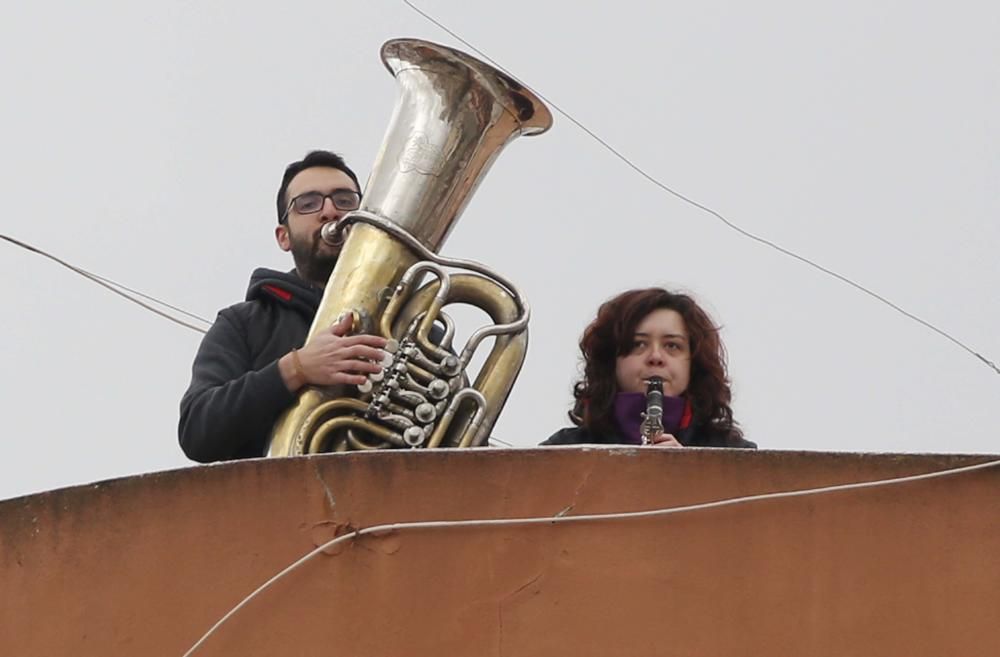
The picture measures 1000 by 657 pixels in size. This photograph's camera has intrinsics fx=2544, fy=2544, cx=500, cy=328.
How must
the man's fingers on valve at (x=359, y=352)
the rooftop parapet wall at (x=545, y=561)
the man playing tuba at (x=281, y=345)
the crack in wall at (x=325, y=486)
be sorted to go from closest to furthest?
the rooftop parapet wall at (x=545, y=561), the crack in wall at (x=325, y=486), the man playing tuba at (x=281, y=345), the man's fingers on valve at (x=359, y=352)

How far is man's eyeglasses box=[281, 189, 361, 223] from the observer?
8.20 meters

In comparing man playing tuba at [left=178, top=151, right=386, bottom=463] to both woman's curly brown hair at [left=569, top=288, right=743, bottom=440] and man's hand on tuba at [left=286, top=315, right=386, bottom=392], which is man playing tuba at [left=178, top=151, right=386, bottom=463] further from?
woman's curly brown hair at [left=569, top=288, right=743, bottom=440]

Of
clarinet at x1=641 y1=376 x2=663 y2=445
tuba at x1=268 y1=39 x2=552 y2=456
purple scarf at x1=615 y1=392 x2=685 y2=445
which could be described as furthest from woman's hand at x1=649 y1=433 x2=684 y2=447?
tuba at x1=268 y1=39 x2=552 y2=456

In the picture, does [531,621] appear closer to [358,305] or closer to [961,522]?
[961,522]

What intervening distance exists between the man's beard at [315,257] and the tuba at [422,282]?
4cm

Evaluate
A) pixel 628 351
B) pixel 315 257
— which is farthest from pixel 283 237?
pixel 628 351

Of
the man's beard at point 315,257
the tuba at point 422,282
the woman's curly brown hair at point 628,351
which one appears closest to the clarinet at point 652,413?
the woman's curly brown hair at point 628,351

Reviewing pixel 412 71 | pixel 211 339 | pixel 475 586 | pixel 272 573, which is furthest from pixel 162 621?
pixel 412 71

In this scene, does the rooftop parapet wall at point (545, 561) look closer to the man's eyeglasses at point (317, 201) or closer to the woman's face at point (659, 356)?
the woman's face at point (659, 356)

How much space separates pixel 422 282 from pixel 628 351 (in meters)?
0.84

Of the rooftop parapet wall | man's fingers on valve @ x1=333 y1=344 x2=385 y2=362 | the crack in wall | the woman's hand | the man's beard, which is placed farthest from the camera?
the man's beard

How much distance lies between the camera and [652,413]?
7305 millimetres

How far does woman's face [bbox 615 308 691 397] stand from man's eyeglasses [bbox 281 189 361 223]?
46.0 inches

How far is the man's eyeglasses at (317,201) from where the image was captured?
26.9 feet
